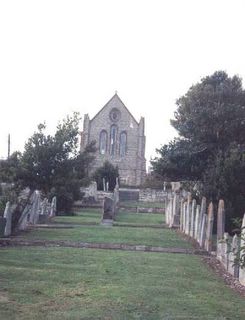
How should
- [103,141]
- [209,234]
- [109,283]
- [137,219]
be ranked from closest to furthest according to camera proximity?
[109,283], [209,234], [137,219], [103,141]

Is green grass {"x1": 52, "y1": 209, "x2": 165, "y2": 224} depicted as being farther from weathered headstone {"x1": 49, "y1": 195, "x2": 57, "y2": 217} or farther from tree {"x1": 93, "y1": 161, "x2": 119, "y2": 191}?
tree {"x1": 93, "y1": 161, "x2": 119, "y2": 191}

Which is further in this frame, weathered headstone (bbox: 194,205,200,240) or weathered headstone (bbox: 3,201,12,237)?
weathered headstone (bbox: 194,205,200,240)

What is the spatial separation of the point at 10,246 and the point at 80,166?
27.2ft

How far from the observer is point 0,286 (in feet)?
28.9

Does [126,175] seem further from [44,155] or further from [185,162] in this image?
[44,155]

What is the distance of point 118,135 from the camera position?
77812 millimetres

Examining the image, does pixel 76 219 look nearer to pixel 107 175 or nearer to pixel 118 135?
pixel 107 175

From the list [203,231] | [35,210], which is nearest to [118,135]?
[35,210]

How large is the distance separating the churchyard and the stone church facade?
59.7 metres

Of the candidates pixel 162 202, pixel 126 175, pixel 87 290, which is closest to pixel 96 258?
pixel 87 290

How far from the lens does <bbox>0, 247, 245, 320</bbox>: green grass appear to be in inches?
289

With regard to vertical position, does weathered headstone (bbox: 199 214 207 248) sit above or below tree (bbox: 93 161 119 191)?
below

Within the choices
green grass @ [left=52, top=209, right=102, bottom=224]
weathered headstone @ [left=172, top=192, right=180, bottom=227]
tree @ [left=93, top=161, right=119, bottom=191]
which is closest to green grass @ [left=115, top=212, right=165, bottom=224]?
green grass @ [left=52, top=209, right=102, bottom=224]

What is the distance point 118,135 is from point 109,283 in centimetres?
6842
